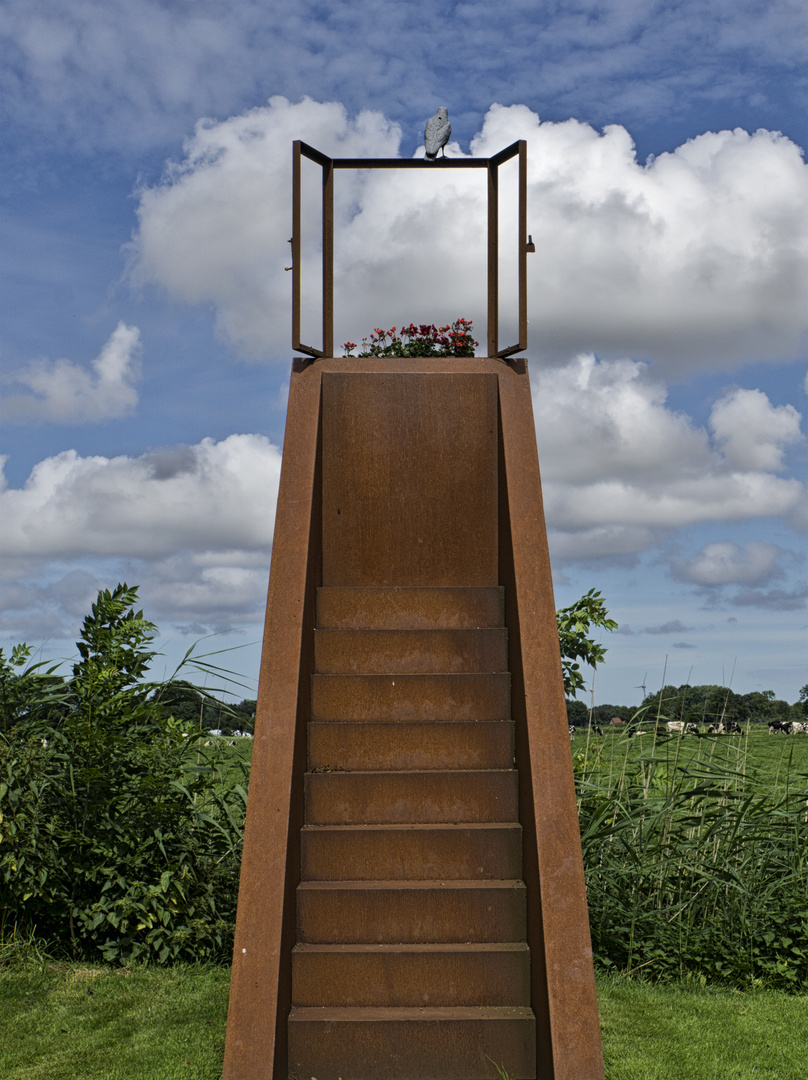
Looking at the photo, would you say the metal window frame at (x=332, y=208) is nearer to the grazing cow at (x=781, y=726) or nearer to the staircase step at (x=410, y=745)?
the staircase step at (x=410, y=745)

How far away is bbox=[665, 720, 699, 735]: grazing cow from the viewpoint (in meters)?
5.34

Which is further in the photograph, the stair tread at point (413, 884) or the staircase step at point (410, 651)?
the staircase step at point (410, 651)

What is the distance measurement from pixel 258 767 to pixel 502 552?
66.4 inches

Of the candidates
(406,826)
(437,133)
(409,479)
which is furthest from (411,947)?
(437,133)

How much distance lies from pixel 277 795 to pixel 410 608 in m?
1.32

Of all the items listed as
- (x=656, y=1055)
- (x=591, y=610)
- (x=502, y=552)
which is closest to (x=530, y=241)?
(x=502, y=552)

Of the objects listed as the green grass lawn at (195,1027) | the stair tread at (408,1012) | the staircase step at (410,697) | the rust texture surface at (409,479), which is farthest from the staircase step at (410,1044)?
Answer: the rust texture surface at (409,479)

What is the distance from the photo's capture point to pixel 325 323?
525 centimetres

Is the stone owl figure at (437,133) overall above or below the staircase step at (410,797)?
above

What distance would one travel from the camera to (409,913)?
3650 millimetres

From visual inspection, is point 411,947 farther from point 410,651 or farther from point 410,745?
point 410,651

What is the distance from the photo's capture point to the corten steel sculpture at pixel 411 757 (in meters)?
3.34

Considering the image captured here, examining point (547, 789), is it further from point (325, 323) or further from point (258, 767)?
point (325, 323)

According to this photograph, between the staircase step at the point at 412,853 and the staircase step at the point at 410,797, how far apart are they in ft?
0.29
